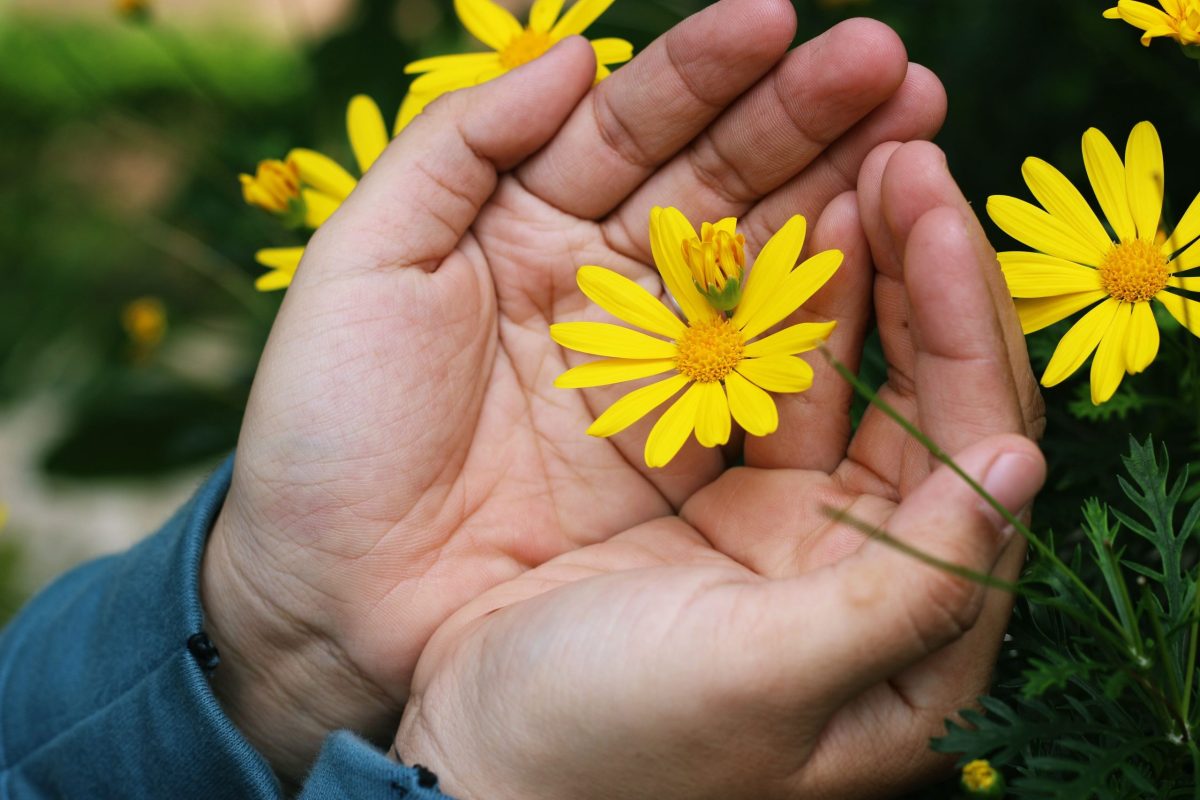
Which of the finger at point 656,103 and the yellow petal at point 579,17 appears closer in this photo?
the finger at point 656,103

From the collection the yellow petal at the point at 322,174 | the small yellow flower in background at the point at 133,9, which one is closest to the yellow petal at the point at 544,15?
the yellow petal at the point at 322,174

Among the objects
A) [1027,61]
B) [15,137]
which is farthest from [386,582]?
[15,137]

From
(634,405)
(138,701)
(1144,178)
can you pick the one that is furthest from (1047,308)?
(138,701)

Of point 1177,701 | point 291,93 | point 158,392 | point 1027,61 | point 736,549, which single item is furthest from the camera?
point 291,93

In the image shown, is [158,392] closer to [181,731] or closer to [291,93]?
[291,93]

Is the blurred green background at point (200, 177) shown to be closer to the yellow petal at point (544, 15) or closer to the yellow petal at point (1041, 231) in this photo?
the yellow petal at point (1041, 231)

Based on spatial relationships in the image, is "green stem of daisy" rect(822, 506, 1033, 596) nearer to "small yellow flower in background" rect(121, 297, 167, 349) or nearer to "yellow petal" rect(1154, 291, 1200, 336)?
"yellow petal" rect(1154, 291, 1200, 336)
